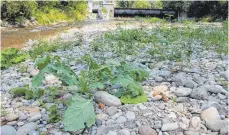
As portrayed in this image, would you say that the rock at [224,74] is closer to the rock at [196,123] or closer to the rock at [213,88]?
the rock at [213,88]

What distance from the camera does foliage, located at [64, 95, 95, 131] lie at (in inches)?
87.9

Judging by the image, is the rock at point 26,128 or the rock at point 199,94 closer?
the rock at point 26,128

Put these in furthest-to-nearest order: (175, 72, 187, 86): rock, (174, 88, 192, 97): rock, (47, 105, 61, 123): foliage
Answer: (175, 72, 187, 86): rock
(174, 88, 192, 97): rock
(47, 105, 61, 123): foliage

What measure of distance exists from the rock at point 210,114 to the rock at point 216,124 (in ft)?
0.16

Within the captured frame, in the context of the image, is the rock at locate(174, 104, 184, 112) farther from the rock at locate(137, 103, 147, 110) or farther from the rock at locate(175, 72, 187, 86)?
the rock at locate(175, 72, 187, 86)

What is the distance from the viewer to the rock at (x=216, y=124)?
229 centimetres

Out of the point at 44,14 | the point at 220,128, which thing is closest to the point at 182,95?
the point at 220,128

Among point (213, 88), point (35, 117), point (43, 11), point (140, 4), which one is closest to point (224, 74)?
point (213, 88)

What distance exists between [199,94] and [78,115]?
1.14 metres

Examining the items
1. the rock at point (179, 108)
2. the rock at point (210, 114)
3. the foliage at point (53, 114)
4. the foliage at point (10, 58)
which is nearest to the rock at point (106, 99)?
the foliage at point (53, 114)

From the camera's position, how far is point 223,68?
142 inches

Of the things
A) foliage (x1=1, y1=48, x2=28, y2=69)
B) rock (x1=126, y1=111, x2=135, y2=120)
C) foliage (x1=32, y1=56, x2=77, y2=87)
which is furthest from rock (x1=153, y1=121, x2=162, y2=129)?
foliage (x1=1, y1=48, x2=28, y2=69)

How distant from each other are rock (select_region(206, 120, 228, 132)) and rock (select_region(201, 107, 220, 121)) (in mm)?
47

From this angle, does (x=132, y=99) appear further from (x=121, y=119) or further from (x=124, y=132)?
(x=124, y=132)
